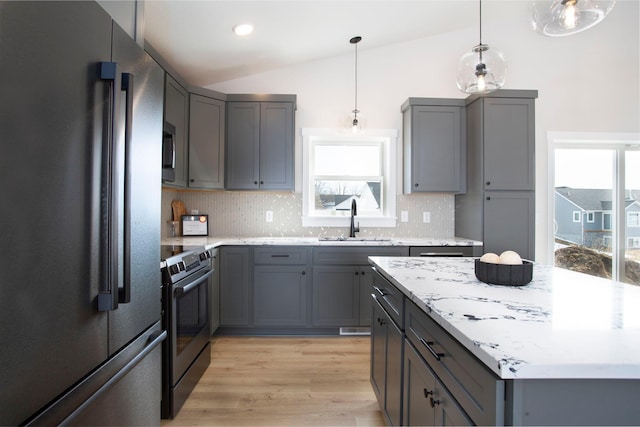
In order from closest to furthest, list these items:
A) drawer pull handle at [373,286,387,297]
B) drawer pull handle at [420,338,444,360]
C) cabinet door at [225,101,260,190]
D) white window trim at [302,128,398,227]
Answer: drawer pull handle at [420,338,444,360] < drawer pull handle at [373,286,387,297] < cabinet door at [225,101,260,190] < white window trim at [302,128,398,227]

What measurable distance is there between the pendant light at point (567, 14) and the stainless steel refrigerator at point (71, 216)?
178cm

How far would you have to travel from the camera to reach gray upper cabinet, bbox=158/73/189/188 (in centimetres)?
264

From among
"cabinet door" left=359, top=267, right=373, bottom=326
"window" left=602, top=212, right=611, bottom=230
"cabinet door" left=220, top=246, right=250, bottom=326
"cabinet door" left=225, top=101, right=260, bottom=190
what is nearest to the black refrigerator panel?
"cabinet door" left=220, top=246, right=250, bottom=326

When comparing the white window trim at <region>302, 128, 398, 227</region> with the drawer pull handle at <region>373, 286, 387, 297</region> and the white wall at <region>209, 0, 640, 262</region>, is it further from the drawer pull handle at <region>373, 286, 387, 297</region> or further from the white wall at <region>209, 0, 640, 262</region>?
the drawer pull handle at <region>373, 286, 387, 297</region>

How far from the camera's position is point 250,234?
357 centimetres

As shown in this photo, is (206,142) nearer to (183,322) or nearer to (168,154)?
(168,154)

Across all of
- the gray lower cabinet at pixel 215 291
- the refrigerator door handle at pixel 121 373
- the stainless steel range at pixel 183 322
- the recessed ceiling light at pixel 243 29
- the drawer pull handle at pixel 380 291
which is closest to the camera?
the refrigerator door handle at pixel 121 373

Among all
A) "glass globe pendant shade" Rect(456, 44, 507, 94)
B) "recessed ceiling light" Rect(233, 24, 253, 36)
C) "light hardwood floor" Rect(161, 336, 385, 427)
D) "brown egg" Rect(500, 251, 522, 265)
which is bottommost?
"light hardwood floor" Rect(161, 336, 385, 427)

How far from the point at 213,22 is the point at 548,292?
2.81 metres

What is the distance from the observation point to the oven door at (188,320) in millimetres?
1841

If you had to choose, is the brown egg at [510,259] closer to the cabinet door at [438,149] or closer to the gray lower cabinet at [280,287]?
the gray lower cabinet at [280,287]

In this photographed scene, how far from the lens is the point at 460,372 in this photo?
2.71 ft

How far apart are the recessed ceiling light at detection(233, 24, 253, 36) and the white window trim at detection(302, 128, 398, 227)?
1169 millimetres

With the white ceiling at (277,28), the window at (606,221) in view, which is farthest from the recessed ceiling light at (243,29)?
the window at (606,221)
